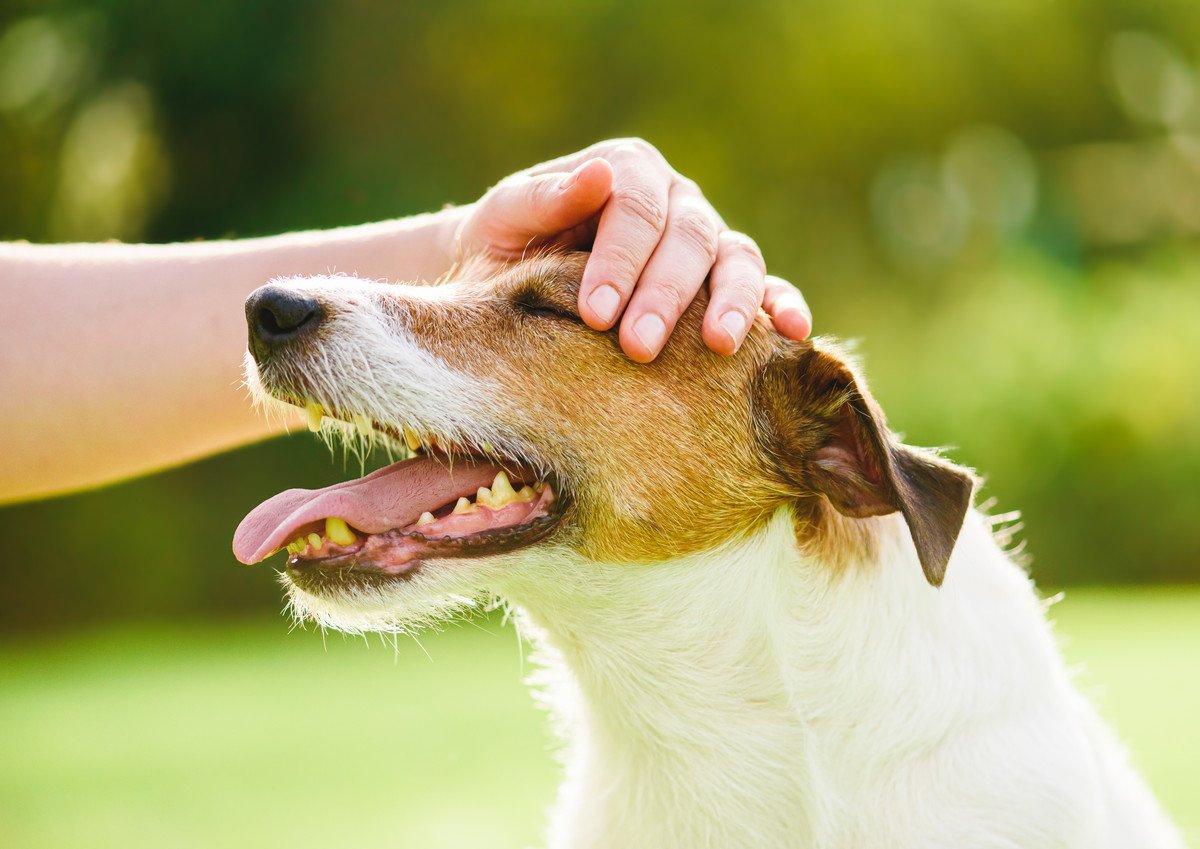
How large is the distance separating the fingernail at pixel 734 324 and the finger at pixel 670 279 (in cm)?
10

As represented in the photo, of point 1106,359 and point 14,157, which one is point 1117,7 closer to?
point 1106,359

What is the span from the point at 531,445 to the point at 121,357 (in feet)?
3.91

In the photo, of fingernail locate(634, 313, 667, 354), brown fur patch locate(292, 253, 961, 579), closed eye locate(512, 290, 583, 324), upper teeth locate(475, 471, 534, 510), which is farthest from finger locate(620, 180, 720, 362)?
upper teeth locate(475, 471, 534, 510)

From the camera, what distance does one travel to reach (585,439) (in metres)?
2.93

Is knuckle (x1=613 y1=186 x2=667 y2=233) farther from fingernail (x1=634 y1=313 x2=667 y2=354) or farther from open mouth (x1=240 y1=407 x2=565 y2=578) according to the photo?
open mouth (x1=240 y1=407 x2=565 y2=578)

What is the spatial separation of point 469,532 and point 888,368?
33.4 feet

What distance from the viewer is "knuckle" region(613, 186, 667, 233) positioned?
2.99m

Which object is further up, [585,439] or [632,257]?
[632,257]

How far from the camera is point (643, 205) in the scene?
3004 mm

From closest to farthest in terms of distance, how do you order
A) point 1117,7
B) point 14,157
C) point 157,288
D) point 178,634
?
point 157,288 → point 178,634 → point 14,157 → point 1117,7

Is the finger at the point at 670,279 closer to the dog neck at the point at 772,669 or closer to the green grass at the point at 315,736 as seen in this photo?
the dog neck at the point at 772,669

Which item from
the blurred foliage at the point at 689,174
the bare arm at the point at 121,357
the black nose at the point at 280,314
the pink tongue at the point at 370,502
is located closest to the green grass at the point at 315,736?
the blurred foliage at the point at 689,174

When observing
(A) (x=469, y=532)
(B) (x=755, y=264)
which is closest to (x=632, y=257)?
(B) (x=755, y=264)

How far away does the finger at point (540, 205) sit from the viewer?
3.03 metres
